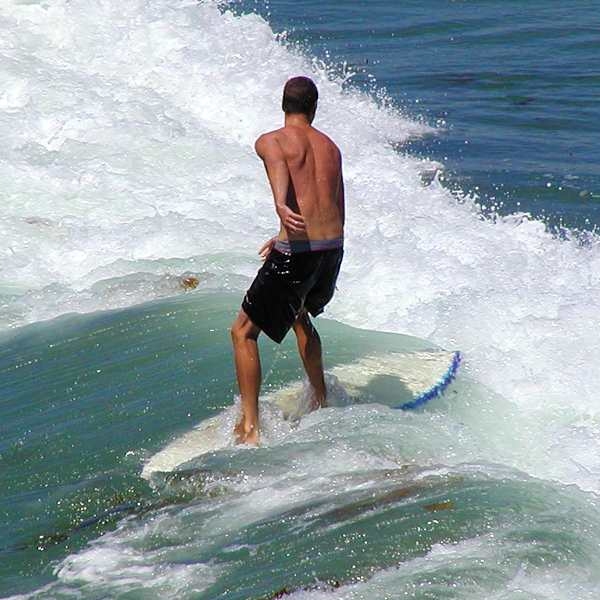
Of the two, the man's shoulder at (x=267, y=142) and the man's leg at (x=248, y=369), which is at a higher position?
the man's shoulder at (x=267, y=142)

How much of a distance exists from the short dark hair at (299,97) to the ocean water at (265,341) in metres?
1.40

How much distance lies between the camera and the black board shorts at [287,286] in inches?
232

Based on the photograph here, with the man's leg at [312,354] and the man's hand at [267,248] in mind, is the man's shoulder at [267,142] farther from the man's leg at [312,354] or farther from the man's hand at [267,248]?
the man's leg at [312,354]

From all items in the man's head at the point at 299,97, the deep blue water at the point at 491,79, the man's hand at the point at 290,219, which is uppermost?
the man's head at the point at 299,97

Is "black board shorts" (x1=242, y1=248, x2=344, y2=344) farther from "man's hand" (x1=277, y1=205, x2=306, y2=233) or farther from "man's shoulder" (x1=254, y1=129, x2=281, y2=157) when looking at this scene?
"man's shoulder" (x1=254, y1=129, x2=281, y2=157)

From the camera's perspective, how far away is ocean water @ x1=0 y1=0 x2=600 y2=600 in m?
4.94

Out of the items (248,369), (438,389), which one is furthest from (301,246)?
(438,389)

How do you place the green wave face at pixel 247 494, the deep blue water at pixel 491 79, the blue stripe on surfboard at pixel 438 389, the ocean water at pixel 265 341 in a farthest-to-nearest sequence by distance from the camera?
the deep blue water at pixel 491 79 < the blue stripe on surfboard at pixel 438 389 < the ocean water at pixel 265 341 < the green wave face at pixel 247 494

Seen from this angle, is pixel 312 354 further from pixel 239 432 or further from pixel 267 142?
pixel 267 142

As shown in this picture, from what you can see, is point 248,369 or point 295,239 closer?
point 295,239

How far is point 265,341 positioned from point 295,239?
165 cm

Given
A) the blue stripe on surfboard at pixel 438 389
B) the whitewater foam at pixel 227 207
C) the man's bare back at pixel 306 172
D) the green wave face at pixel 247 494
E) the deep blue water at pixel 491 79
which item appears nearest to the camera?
the green wave face at pixel 247 494

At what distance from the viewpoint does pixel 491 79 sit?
53.2 ft

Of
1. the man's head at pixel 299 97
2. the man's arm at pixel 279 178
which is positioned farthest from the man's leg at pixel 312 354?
the man's head at pixel 299 97
